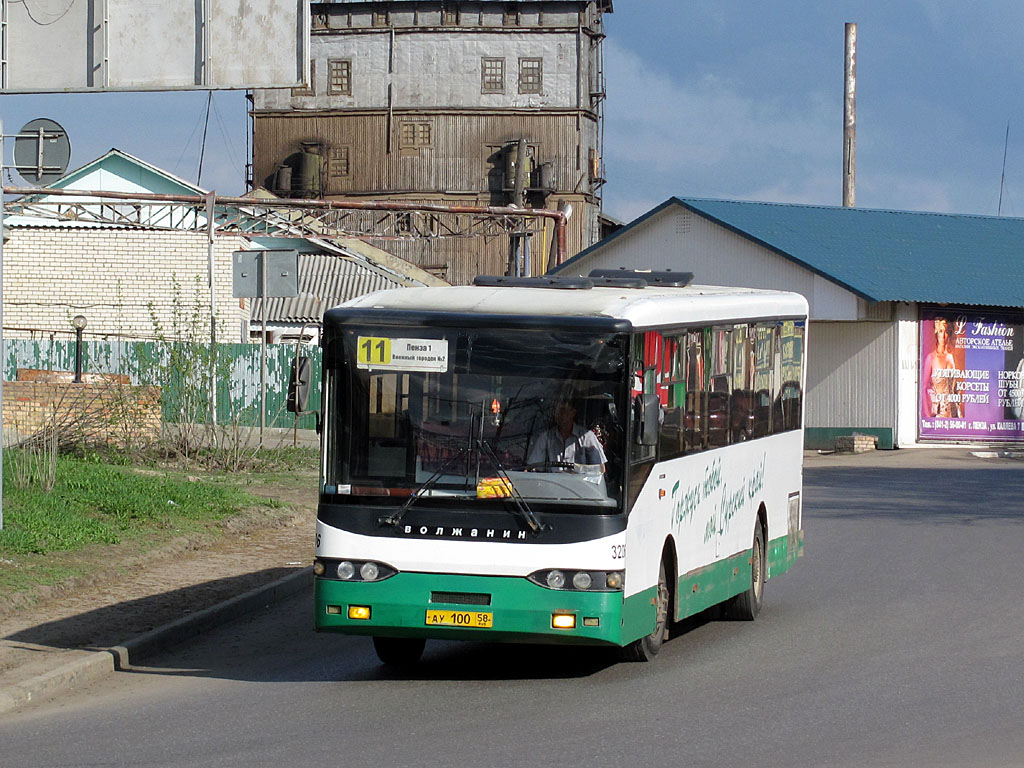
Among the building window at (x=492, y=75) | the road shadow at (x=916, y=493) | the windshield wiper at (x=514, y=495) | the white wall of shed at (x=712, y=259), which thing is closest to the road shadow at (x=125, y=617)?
the windshield wiper at (x=514, y=495)

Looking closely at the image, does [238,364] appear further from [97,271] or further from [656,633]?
[656,633]

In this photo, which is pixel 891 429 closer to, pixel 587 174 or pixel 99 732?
pixel 99 732

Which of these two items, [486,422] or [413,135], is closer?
[486,422]

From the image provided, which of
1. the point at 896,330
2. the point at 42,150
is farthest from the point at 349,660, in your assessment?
the point at 896,330

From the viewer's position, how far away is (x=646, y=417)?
9.45m

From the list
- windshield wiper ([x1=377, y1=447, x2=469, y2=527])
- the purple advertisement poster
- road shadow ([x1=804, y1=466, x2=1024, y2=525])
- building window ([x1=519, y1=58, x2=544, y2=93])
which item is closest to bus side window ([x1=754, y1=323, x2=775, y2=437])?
windshield wiper ([x1=377, y1=447, x2=469, y2=527])

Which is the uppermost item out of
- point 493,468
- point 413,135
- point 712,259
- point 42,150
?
point 413,135

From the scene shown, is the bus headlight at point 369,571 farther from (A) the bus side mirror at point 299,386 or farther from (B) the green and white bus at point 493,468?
(A) the bus side mirror at point 299,386

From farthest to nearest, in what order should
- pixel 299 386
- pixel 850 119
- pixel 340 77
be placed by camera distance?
pixel 340 77
pixel 850 119
pixel 299 386

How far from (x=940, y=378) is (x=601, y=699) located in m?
27.6

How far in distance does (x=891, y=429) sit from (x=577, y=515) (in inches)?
1048

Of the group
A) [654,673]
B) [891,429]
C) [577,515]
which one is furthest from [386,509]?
[891,429]

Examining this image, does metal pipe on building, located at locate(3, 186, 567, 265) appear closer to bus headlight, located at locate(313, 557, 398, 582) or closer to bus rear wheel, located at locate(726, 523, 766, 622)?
bus rear wheel, located at locate(726, 523, 766, 622)

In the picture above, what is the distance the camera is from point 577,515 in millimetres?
9211
